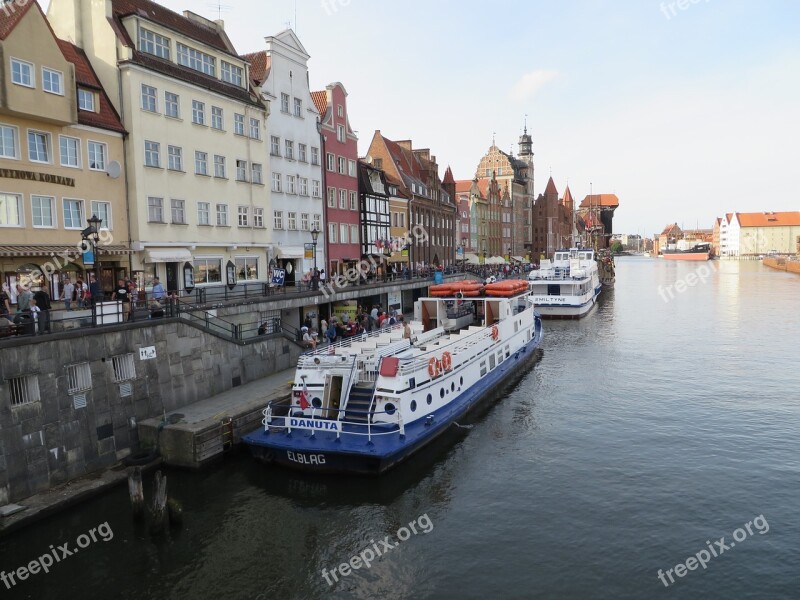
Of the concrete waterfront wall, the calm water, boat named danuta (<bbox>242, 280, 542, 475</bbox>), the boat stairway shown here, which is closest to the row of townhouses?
the concrete waterfront wall

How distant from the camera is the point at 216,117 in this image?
119 ft

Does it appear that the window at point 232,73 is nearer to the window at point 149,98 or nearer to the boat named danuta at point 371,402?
the window at point 149,98

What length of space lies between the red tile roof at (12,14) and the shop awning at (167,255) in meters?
11.6

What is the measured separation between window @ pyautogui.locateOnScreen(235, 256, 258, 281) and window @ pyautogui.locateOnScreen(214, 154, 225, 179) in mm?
5443

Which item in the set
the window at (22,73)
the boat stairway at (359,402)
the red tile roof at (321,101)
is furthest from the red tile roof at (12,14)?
the red tile roof at (321,101)

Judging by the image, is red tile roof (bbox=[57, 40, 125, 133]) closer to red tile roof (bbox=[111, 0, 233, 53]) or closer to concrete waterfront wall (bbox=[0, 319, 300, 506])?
red tile roof (bbox=[111, 0, 233, 53])

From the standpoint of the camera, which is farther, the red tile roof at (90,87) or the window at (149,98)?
the window at (149,98)

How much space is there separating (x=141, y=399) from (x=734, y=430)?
78.3 ft

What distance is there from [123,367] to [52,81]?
13307 mm

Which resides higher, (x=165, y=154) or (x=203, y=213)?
(x=165, y=154)

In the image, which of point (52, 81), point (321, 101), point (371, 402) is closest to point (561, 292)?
point (321, 101)

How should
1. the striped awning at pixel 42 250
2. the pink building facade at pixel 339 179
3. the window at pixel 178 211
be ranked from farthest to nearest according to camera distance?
the pink building facade at pixel 339 179 → the window at pixel 178 211 → the striped awning at pixel 42 250

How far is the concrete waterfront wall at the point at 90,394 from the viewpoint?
685 inches

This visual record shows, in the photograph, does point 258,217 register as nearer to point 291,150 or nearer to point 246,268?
point 246,268
